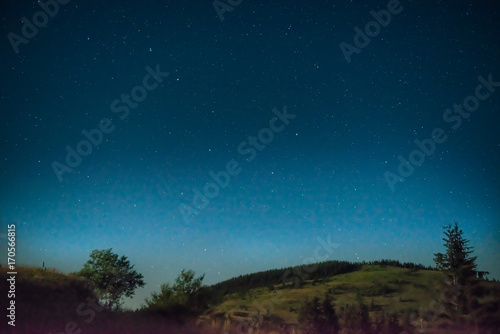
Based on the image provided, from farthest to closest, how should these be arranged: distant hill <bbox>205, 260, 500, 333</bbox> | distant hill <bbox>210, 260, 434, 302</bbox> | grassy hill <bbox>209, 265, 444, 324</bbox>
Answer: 1. distant hill <bbox>210, 260, 434, 302</bbox>
2. grassy hill <bbox>209, 265, 444, 324</bbox>
3. distant hill <bbox>205, 260, 500, 333</bbox>

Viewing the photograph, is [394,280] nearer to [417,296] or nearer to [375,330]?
[417,296]

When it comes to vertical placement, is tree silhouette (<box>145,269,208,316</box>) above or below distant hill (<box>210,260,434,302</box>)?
below

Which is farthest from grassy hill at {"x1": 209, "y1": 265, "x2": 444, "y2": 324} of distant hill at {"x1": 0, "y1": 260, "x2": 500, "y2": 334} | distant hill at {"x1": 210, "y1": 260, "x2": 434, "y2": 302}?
distant hill at {"x1": 210, "y1": 260, "x2": 434, "y2": 302}

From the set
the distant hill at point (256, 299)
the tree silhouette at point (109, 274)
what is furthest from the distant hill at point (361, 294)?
the tree silhouette at point (109, 274)

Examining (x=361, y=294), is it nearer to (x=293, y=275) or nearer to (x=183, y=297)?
(x=293, y=275)

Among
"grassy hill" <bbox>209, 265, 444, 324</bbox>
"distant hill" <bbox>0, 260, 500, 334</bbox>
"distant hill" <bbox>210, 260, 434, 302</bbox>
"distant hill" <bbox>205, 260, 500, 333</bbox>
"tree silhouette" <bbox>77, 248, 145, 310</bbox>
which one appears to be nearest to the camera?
"distant hill" <bbox>0, 260, 500, 334</bbox>

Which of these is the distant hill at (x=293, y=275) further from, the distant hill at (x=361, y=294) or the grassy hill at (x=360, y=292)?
the grassy hill at (x=360, y=292)

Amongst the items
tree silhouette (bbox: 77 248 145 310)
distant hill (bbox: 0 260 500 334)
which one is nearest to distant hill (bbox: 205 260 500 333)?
distant hill (bbox: 0 260 500 334)

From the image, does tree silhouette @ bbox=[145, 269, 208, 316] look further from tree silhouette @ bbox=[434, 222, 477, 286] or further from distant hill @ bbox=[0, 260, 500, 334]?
tree silhouette @ bbox=[434, 222, 477, 286]

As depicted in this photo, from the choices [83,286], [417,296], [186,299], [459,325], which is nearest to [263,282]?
[417,296]

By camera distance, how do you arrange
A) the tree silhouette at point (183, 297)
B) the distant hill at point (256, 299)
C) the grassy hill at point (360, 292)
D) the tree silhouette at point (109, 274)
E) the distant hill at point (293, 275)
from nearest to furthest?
1. the distant hill at point (256, 299)
2. the tree silhouette at point (183, 297)
3. the tree silhouette at point (109, 274)
4. the grassy hill at point (360, 292)
5. the distant hill at point (293, 275)

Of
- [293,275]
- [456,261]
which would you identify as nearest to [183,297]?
[456,261]

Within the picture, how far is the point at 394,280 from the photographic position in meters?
127

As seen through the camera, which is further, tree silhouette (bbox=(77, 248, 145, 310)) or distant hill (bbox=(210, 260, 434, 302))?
distant hill (bbox=(210, 260, 434, 302))
